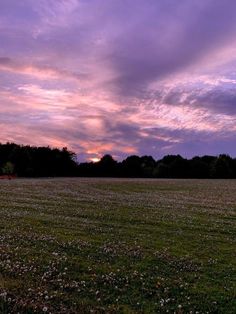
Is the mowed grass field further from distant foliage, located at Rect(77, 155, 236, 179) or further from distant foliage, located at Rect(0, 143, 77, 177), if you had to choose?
distant foliage, located at Rect(77, 155, 236, 179)

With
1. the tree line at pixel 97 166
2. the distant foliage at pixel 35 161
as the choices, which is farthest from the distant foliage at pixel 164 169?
the distant foliage at pixel 35 161

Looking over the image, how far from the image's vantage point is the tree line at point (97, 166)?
14838cm

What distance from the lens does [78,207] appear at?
3884cm

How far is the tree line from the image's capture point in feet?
487

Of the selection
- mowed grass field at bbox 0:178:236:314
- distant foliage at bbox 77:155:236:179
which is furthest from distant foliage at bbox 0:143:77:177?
mowed grass field at bbox 0:178:236:314

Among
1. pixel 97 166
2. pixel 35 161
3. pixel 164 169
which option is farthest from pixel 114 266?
pixel 164 169

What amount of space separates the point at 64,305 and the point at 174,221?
19744 millimetres

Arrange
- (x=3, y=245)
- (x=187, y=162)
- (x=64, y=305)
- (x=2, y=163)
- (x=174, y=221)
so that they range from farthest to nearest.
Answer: (x=187, y=162)
(x=2, y=163)
(x=174, y=221)
(x=3, y=245)
(x=64, y=305)

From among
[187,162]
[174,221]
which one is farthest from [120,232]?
[187,162]

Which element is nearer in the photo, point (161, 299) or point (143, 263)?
point (161, 299)

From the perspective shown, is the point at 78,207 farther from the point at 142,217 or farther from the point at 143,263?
the point at 143,263

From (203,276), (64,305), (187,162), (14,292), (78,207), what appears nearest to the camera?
(64,305)

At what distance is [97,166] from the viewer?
525 ft

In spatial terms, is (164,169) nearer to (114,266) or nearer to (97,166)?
(97,166)
